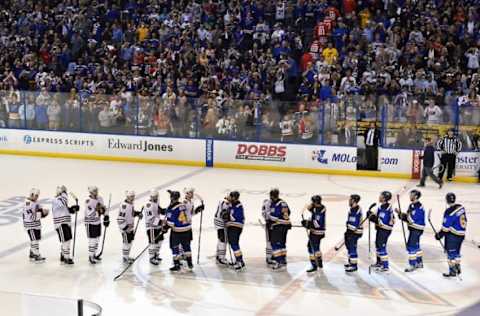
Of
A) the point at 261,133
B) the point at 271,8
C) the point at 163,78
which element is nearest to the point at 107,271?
the point at 261,133

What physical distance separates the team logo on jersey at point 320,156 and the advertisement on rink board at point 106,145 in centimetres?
291

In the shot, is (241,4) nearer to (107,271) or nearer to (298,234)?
(298,234)

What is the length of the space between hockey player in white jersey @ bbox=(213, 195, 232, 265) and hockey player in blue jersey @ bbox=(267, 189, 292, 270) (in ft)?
2.10

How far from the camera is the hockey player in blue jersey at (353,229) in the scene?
12297 mm

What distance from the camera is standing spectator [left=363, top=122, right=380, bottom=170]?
2080 cm

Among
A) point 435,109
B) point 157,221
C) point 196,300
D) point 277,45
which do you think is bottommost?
point 196,300

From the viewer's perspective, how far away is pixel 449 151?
65.7 feet

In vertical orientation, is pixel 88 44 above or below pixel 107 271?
above

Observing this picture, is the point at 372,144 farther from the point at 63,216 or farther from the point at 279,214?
the point at 63,216

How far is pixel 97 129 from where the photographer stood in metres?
23.2

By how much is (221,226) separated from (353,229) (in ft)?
6.38

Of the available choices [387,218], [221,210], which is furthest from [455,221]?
[221,210]

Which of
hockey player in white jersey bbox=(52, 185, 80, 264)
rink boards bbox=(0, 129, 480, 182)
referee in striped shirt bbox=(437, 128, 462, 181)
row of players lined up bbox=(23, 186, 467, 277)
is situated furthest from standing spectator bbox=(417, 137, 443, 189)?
hockey player in white jersey bbox=(52, 185, 80, 264)

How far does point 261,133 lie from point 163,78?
4448 millimetres
